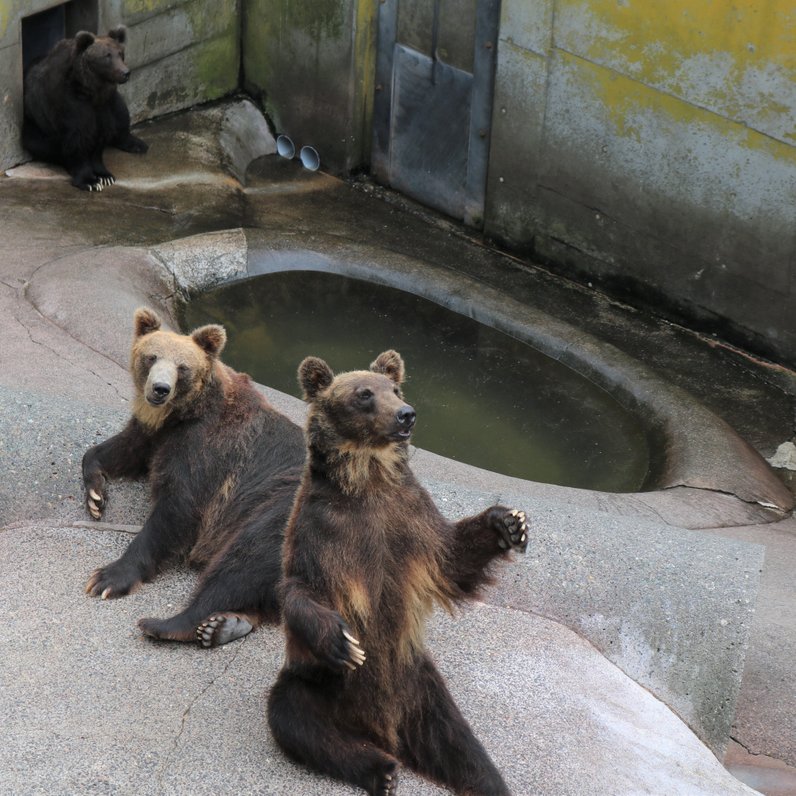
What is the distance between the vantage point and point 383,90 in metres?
14.2

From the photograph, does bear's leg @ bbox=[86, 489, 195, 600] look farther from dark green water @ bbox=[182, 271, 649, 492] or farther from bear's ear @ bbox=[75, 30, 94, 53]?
bear's ear @ bbox=[75, 30, 94, 53]

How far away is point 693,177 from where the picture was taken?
11516 mm

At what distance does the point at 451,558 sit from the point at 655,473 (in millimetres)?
5105

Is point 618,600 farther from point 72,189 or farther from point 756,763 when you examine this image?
point 72,189

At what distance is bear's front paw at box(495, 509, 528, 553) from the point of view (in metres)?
4.85

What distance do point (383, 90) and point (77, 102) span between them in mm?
3540

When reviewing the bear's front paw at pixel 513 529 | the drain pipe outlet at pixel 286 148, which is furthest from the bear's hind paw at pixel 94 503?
the drain pipe outlet at pixel 286 148

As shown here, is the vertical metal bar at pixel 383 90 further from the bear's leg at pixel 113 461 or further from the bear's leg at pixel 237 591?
the bear's leg at pixel 237 591

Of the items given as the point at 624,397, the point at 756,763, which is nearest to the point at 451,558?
the point at 756,763

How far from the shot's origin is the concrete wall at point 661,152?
10.9 metres

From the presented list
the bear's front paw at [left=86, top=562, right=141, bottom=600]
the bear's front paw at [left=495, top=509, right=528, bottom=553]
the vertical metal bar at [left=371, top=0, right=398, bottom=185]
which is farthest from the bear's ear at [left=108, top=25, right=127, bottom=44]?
the bear's front paw at [left=495, top=509, right=528, bottom=553]

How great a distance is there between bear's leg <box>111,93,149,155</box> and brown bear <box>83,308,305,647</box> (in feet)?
22.7

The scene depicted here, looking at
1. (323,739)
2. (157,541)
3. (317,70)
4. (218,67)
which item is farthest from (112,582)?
(218,67)

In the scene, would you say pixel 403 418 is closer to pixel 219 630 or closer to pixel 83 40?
pixel 219 630
